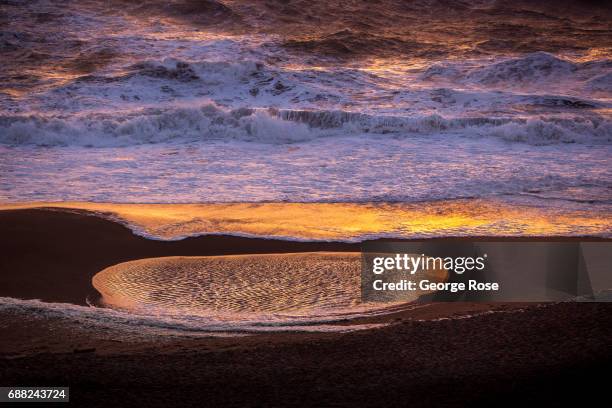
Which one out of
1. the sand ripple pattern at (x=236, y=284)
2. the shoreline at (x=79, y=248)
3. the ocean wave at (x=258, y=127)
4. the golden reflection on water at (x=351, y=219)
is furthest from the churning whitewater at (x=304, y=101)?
the sand ripple pattern at (x=236, y=284)

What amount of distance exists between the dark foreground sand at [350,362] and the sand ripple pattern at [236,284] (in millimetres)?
553

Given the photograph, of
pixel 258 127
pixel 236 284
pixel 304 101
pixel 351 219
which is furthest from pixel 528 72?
pixel 236 284

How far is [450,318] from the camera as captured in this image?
15.0 feet

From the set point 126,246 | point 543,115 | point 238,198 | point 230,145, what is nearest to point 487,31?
point 543,115

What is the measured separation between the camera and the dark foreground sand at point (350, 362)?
10.9 ft

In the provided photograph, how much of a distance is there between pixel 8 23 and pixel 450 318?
18955 mm

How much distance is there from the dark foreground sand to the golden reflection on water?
7.31 ft

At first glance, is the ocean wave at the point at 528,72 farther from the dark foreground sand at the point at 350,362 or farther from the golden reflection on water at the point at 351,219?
the dark foreground sand at the point at 350,362

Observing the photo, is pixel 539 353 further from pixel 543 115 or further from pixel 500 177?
pixel 543 115

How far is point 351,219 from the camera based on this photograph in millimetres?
7668

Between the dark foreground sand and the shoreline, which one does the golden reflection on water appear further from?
the dark foreground sand

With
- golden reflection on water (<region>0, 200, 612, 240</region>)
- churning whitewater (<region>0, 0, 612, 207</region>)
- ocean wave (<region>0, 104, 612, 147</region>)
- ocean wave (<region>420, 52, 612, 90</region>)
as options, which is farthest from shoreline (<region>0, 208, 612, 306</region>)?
ocean wave (<region>420, 52, 612, 90</region>)

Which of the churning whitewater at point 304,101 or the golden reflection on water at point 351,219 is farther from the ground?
the churning whitewater at point 304,101

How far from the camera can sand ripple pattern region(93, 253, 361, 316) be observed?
5.00 m
